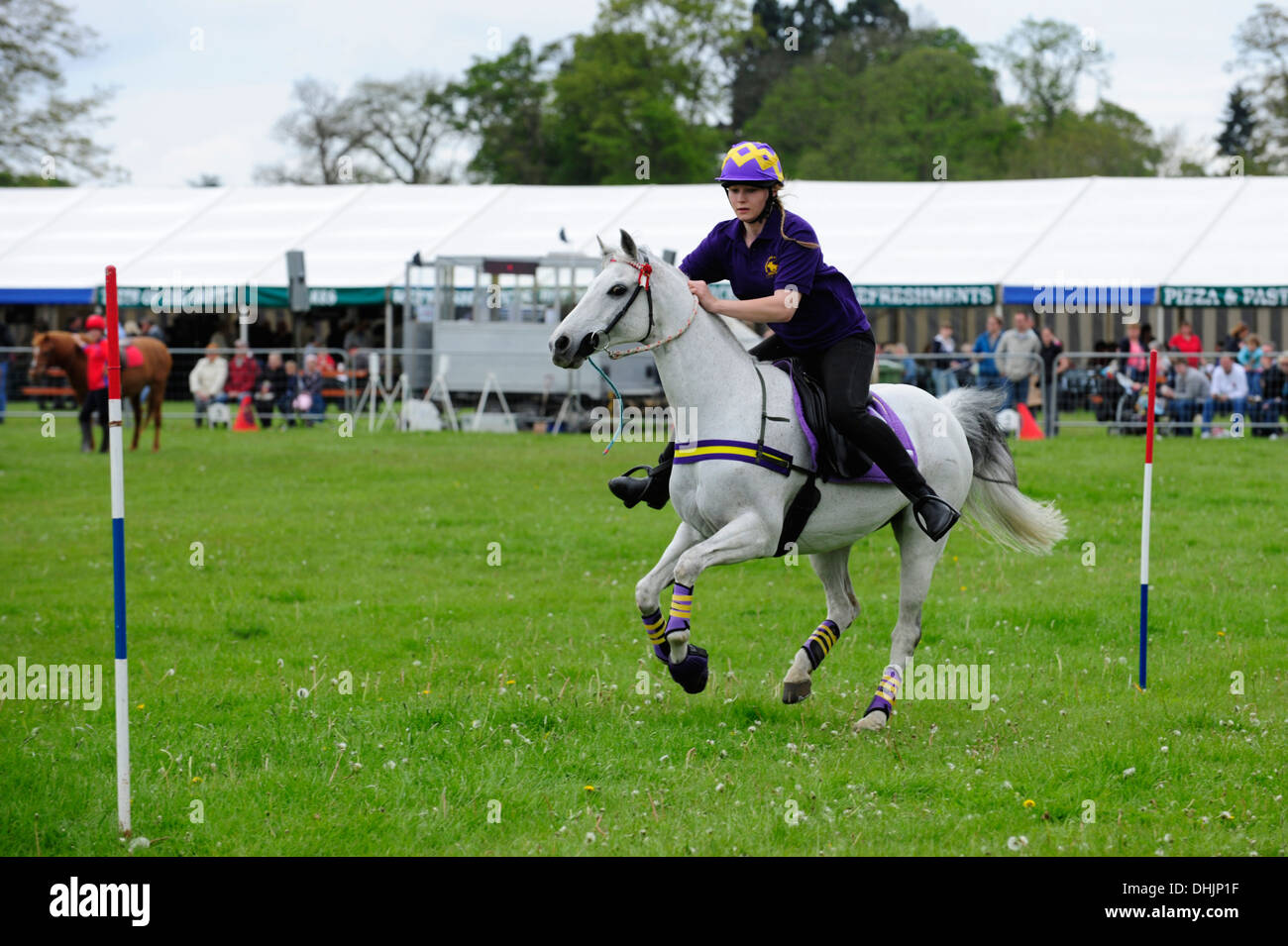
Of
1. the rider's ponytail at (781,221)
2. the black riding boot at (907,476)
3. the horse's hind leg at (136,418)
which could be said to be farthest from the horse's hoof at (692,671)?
the horse's hind leg at (136,418)

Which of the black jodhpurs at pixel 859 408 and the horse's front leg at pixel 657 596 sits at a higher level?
the black jodhpurs at pixel 859 408

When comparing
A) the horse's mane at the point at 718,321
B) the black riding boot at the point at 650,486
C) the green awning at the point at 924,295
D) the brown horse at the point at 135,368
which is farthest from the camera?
the green awning at the point at 924,295

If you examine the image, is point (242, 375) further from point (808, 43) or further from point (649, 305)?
point (808, 43)

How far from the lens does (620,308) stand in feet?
23.6

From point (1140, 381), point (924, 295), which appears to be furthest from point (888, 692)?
point (924, 295)

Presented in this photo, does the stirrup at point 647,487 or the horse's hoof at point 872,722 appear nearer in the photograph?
the horse's hoof at point 872,722

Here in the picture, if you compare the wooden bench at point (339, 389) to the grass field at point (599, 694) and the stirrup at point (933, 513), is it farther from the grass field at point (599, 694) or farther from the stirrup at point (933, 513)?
the stirrup at point (933, 513)

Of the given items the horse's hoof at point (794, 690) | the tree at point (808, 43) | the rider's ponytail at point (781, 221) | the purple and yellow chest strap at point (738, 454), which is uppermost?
the tree at point (808, 43)

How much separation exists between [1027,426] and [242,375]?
16623 millimetres

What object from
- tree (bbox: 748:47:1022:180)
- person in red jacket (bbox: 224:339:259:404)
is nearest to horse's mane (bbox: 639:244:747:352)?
person in red jacket (bbox: 224:339:259:404)

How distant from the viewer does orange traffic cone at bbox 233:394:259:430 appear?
2880 centimetres

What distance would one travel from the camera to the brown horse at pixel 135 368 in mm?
24297
